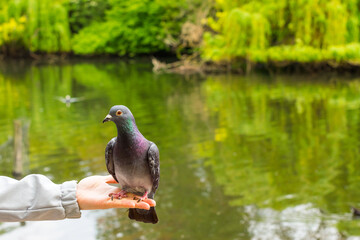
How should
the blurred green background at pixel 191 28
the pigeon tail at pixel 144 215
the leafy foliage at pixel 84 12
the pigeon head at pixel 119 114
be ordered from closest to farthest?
1. the pigeon head at pixel 119 114
2. the pigeon tail at pixel 144 215
3. the blurred green background at pixel 191 28
4. the leafy foliage at pixel 84 12

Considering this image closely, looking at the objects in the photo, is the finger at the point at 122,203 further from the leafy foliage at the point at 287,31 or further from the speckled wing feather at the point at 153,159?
the leafy foliage at the point at 287,31

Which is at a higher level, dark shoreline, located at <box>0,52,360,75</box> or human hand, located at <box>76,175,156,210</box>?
human hand, located at <box>76,175,156,210</box>

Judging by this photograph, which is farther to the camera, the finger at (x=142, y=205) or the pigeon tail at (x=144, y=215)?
the pigeon tail at (x=144, y=215)

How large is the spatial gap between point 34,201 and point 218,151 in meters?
8.81

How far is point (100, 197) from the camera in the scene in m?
1.47

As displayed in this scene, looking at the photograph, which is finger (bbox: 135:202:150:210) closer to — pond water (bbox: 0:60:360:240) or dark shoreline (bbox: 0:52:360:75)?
pond water (bbox: 0:60:360:240)

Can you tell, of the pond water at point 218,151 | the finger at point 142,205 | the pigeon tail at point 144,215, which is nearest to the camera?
the finger at point 142,205

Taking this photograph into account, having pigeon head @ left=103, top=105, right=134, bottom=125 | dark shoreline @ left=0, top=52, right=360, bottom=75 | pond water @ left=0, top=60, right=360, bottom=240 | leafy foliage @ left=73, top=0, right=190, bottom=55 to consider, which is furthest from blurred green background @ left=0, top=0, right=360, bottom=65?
pigeon head @ left=103, top=105, right=134, bottom=125

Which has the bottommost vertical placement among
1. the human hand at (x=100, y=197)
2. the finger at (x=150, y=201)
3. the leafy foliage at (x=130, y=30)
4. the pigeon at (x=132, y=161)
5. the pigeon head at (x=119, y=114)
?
the leafy foliage at (x=130, y=30)

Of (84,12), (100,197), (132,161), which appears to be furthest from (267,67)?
(132,161)

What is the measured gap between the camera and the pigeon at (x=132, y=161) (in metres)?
1.25

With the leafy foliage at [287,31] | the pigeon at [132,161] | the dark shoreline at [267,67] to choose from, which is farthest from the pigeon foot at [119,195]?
the dark shoreline at [267,67]

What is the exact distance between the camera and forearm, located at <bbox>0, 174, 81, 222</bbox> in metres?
1.41

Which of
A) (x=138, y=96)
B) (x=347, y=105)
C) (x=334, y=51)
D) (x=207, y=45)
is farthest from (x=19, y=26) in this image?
(x=347, y=105)
